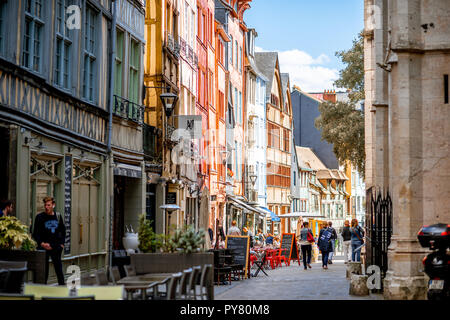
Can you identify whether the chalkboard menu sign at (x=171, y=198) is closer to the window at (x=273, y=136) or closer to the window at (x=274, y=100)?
the window at (x=273, y=136)

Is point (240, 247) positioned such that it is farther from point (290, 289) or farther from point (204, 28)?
point (204, 28)

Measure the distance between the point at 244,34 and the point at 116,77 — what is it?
3425 centimetres

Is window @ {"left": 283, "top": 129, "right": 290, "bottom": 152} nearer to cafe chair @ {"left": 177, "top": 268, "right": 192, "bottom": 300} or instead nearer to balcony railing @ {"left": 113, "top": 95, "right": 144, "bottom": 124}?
balcony railing @ {"left": 113, "top": 95, "right": 144, "bottom": 124}

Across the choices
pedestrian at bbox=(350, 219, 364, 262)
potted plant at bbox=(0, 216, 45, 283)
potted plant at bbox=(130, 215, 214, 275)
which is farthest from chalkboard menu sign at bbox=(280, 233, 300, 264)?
potted plant at bbox=(0, 216, 45, 283)

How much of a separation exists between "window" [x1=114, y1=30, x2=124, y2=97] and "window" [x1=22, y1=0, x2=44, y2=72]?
6.79 m

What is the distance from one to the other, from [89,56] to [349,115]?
2508 cm

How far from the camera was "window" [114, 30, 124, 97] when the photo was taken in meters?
25.0

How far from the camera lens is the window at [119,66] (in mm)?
24995

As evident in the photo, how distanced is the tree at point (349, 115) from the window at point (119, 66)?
20835 mm

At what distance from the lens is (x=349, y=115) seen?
45.2 meters

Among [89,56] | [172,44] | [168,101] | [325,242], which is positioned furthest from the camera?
[172,44]

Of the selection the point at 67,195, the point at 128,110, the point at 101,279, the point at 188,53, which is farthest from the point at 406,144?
the point at 188,53
